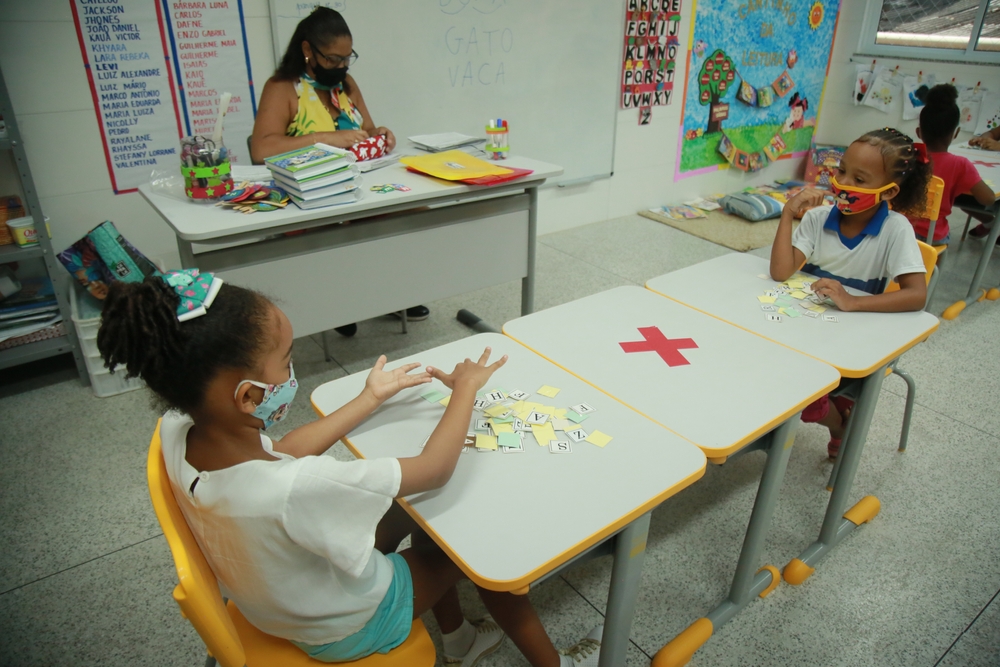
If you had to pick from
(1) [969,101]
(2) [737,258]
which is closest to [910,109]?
(1) [969,101]

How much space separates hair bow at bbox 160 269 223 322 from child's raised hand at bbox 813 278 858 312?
1402 millimetres

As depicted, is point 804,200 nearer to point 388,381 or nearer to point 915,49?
point 388,381

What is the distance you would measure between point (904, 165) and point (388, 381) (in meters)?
1.46

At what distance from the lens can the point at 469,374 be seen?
117 cm

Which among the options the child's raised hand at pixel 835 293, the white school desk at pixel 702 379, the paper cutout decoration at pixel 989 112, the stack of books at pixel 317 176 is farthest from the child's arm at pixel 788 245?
the paper cutout decoration at pixel 989 112

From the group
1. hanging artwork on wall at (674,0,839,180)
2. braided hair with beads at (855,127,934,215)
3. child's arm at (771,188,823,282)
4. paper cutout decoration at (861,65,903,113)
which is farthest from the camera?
paper cutout decoration at (861,65,903,113)

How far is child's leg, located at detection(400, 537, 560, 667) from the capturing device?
44.5 inches

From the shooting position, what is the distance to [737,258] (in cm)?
193

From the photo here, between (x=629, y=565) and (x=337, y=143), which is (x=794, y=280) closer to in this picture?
(x=629, y=565)

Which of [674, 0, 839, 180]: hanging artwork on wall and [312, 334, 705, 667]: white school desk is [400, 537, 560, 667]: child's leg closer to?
[312, 334, 705, 667]: white school desk

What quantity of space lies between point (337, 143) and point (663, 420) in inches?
68.0

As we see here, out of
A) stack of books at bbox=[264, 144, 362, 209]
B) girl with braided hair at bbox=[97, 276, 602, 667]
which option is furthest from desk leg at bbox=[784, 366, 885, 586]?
stack of books at bbox=[264, 144, 362, 209]

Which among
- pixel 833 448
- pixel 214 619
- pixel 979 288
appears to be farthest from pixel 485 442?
pixel 979 288

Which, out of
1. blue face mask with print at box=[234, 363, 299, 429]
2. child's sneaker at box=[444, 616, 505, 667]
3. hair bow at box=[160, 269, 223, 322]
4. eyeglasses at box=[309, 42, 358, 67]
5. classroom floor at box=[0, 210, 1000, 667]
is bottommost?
classroom floor at box=[0, 210, 1000, 667]
